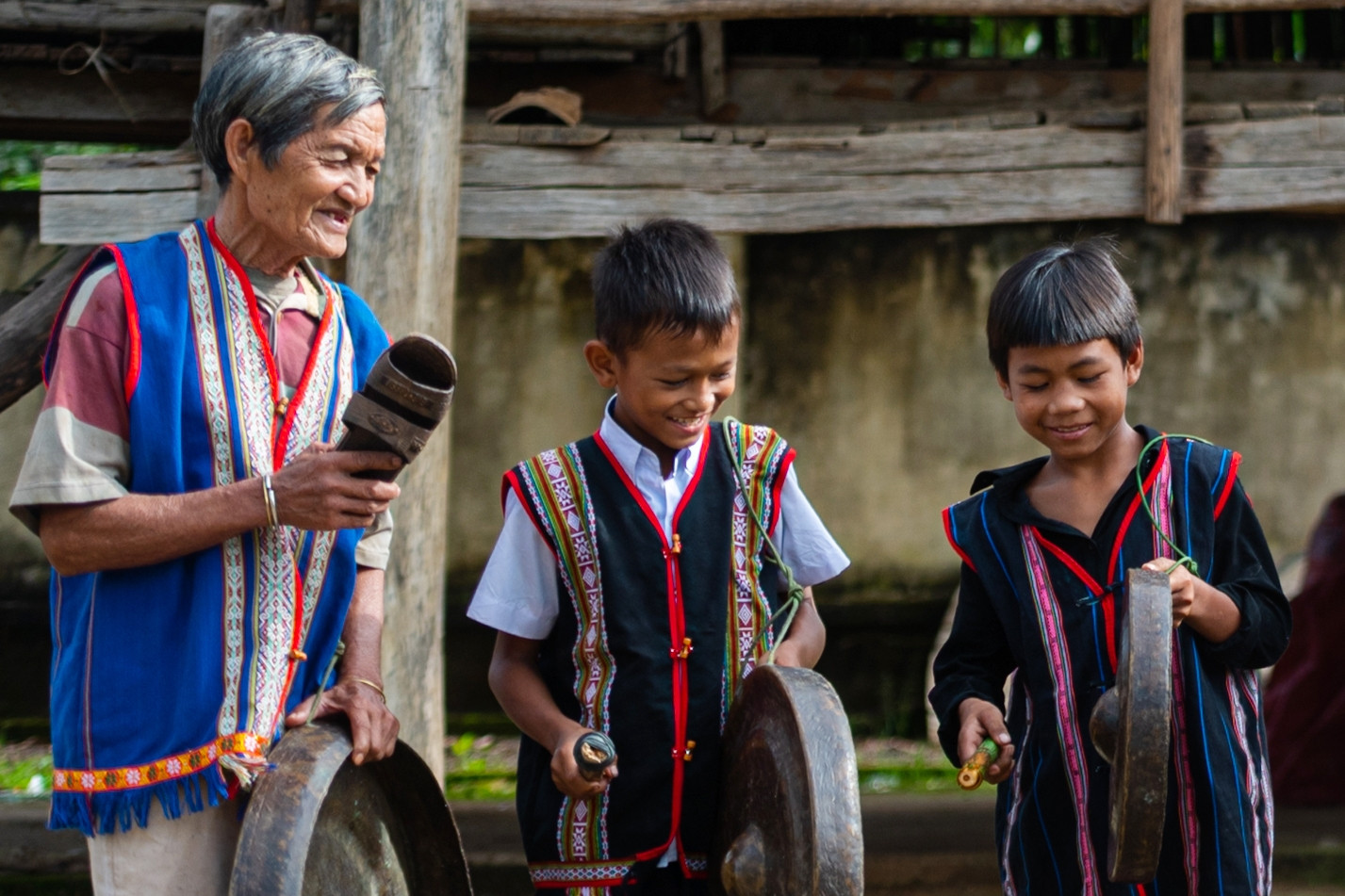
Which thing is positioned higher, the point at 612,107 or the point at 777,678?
the point at 612,107

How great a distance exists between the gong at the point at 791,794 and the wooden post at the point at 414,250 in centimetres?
207

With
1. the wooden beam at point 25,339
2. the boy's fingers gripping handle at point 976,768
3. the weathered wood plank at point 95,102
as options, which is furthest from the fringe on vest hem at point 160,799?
the weathered wood plank at point 95,102

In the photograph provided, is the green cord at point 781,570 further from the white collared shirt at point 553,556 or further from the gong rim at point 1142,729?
the gong rim at point 1142,729

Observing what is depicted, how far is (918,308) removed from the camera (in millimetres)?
6453

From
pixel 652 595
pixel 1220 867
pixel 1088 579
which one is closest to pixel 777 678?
pixel 652 595

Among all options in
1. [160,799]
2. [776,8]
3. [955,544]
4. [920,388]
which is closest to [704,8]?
[776,8]

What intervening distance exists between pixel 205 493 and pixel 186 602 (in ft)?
0.57

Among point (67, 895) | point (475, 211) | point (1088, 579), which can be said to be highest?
point (475, 211)

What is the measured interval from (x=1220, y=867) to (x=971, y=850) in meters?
2.41

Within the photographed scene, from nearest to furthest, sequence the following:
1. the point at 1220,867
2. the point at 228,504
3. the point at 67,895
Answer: the point at 228,504 < the point at 1220,867 < the point at 67,895

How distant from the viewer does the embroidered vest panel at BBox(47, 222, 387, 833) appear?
2.03 meters

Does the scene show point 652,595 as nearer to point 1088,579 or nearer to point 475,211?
point 1088,579

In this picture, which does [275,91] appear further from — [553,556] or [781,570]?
[781,570]

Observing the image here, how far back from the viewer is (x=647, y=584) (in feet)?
7.67
